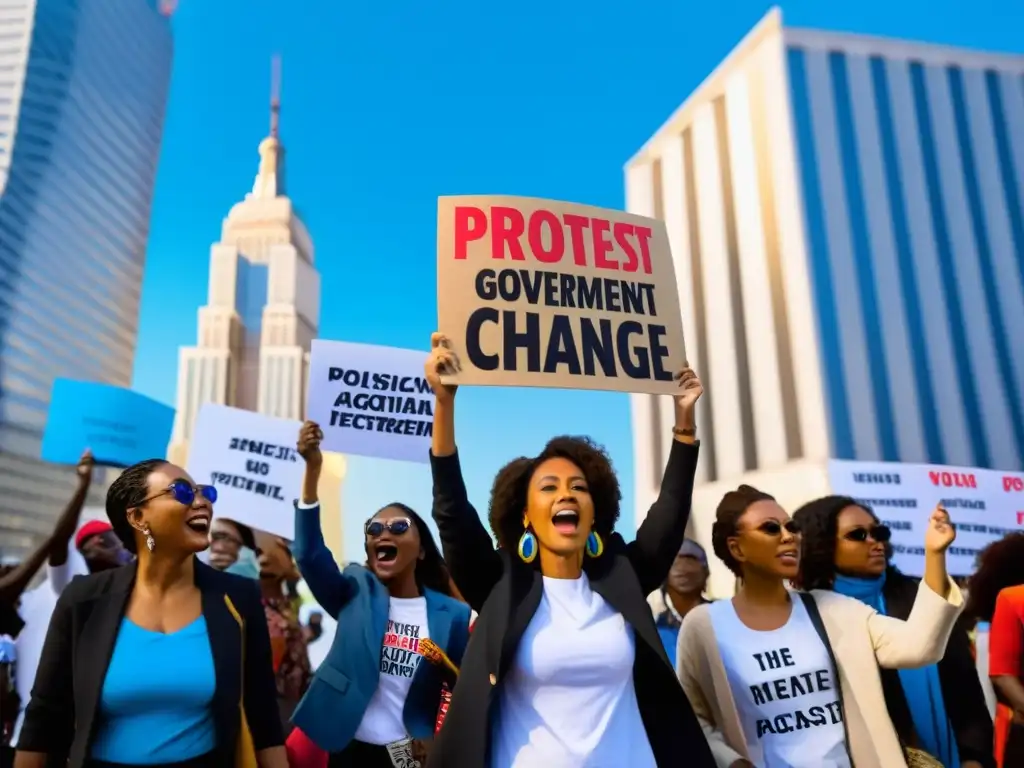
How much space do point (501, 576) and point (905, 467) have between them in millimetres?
5218

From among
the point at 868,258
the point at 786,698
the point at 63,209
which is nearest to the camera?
the point at 786,698

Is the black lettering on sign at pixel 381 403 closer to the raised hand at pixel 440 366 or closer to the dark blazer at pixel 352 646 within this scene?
→ the dark blazer at pixel 352 646

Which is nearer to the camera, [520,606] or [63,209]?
[520,606]

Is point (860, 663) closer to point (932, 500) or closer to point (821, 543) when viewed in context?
point (821, 543)

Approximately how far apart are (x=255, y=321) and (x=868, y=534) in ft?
297

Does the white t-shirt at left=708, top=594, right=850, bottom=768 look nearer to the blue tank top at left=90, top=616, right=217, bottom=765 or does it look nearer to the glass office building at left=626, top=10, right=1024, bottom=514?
the blue tank top at left=90, top=616, right=217, bottom=765

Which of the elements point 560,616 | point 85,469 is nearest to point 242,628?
point 560,616

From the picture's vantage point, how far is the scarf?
18.0 feet

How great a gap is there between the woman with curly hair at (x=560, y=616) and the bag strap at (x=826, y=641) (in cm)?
56

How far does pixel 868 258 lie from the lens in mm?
32906

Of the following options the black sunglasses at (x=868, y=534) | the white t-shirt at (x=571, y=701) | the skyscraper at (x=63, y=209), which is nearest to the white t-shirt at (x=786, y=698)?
the white t-shirt at (x=571, y=701)

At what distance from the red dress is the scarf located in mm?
4023

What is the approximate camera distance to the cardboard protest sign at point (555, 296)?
3006 millimetres

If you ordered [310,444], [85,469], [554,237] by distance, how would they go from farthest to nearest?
[85,469] → [310,444] → [554,237]
